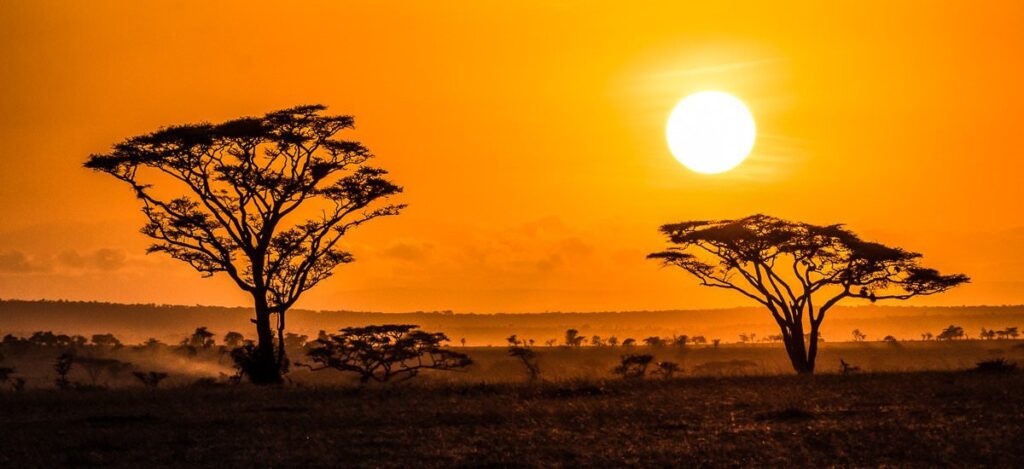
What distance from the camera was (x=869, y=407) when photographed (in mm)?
25953

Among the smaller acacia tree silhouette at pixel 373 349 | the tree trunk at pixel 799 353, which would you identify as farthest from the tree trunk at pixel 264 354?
the tree trunk at pixel 799 353

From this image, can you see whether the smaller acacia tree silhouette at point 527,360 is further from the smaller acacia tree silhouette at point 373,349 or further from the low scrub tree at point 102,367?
the low scrub tree at point 102,367

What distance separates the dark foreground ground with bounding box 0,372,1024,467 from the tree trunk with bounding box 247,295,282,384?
7654 mm

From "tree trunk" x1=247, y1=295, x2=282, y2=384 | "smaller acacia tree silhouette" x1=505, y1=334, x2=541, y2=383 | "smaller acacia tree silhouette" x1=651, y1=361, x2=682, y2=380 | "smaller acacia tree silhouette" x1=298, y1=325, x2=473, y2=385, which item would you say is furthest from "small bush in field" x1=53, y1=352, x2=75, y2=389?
"smaller acacia tree silhouette" x1=651, y1=361, x2=682, y2=380

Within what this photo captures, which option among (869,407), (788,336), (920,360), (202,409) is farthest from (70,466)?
(920,360)

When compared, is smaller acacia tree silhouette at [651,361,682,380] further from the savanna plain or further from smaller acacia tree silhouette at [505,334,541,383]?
the savanna plain

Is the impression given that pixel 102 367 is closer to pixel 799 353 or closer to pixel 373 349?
pixel 373 349

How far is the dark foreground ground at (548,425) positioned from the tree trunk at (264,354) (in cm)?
765

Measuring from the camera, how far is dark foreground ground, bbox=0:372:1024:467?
19688 mm

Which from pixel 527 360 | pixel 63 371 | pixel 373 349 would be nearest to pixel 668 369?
pixel 373 349

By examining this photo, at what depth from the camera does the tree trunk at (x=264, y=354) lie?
41250 mm

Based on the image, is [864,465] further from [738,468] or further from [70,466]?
[70,466]

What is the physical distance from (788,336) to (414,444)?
2870 centimetres

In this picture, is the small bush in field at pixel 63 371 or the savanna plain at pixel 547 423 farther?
the small bush in field at pixel 63 371
